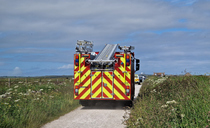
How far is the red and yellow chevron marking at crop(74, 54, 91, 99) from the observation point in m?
13.6

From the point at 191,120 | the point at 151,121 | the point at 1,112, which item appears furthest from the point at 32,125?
the point at 191,120

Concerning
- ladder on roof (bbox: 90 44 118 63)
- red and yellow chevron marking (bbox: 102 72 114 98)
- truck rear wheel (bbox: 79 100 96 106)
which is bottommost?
truck rear wheel (bbox: 79 100 96 106)

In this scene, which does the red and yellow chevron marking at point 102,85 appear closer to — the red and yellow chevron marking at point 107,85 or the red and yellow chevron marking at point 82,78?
the red and yellow chevron marking at point 107,85

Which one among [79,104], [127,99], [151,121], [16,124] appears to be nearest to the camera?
[151,121]

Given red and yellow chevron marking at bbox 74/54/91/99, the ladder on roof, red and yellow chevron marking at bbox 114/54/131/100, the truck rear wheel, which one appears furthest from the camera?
the truck rear wheel

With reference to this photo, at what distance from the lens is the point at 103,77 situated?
13617mm

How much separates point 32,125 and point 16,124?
0.51 meters

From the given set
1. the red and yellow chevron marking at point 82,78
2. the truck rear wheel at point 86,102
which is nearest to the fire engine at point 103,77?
the red and yellow chevron marking at point 82,78

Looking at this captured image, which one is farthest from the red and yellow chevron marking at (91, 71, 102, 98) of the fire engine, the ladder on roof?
the ladder on roof

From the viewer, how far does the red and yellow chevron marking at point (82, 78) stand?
13641mm

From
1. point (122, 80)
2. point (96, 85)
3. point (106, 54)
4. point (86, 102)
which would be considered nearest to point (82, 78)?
point (96, 85)

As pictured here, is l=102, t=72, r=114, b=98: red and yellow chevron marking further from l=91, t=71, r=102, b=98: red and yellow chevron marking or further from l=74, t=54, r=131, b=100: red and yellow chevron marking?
l=91, t=71, r=102, b=98: red and yellow chevron marking

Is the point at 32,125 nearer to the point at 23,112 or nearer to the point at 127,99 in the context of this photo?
the point at 23,112

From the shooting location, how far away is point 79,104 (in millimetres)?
15398
